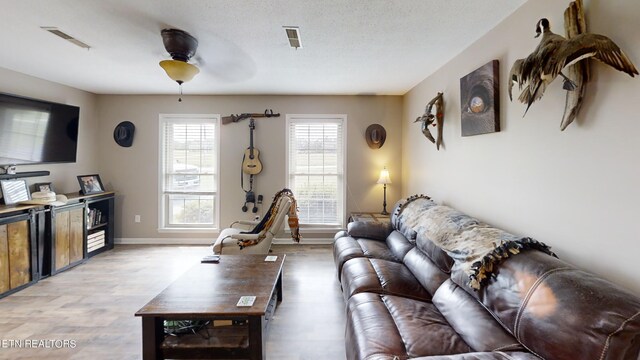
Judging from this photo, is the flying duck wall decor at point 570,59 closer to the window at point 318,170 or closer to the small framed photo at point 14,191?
the window at point 318,170

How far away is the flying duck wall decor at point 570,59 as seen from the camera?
1293mm

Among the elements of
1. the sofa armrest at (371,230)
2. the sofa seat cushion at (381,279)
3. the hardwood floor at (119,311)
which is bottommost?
the hardwood floor at (119,311)

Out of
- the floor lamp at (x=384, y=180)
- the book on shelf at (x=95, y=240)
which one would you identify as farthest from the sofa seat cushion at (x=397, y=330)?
the book on shelf at (x=95, y=240)

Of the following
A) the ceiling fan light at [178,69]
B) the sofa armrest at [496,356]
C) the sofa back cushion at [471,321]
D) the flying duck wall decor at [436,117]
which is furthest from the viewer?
the flying duck wall decor at [436,117]

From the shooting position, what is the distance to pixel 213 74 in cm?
358

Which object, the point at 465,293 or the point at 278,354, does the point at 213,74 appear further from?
the point at 465,293

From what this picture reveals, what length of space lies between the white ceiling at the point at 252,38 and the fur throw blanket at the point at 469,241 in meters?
1.57

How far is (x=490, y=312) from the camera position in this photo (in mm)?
1534

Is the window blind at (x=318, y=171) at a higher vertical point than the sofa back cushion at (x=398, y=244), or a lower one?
higher

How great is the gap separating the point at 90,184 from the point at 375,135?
4537 mm

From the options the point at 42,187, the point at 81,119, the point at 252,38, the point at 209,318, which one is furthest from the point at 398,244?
the point at 81,119

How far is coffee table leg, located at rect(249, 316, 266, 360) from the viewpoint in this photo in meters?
1.80

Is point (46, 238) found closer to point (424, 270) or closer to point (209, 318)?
point (209, 318)

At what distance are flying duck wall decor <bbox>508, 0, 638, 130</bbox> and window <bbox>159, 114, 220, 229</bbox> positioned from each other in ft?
14.2
